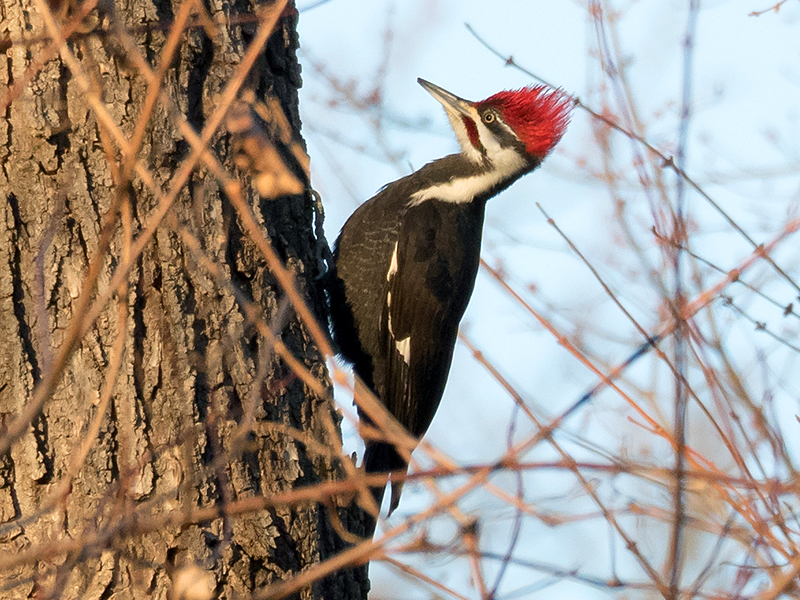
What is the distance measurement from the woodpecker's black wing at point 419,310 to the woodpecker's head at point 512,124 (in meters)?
0.41

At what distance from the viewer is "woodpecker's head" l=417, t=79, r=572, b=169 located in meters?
3.77

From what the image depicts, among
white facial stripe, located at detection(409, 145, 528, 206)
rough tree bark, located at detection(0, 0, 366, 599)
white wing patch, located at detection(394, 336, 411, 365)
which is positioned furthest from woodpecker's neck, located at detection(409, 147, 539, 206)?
rough tree bark, located at detection(0, 0, 366, 599)

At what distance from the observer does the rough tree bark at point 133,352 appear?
2.09m

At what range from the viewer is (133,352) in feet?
7.10

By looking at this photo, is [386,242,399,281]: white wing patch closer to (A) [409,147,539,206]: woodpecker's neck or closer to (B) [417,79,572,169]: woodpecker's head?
(A) [409,147,539,206]: woodpecker's neck

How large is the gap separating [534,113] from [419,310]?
96cm

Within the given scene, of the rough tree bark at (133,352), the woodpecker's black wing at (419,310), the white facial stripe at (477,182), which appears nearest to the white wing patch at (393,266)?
the woodpecker's black wing at (419,310)

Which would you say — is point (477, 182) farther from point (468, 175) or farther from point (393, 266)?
point (393, 266)

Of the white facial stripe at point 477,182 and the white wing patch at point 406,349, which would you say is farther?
the white facial stripe at point 477,182

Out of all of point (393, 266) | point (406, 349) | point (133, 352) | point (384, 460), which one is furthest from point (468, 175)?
point (133, 352)

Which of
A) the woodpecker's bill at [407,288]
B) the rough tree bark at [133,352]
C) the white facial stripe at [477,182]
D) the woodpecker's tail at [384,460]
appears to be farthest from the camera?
the white facial stripe at [477,182]

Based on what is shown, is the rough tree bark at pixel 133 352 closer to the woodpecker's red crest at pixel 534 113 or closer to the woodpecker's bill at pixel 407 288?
the woodpecker's bill at pixel 407 288

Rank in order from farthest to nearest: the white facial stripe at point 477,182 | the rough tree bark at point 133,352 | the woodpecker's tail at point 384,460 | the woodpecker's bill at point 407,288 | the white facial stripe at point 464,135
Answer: the white facial stripe at point 464,135 → the white facial stripe at point 477,182 → the woodpecker's bill at point 407,288 → the woodpecker's tail at point 384,460 → the rough tree bark at point 133,352

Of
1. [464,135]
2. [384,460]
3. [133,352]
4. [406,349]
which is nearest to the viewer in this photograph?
[133,352]
